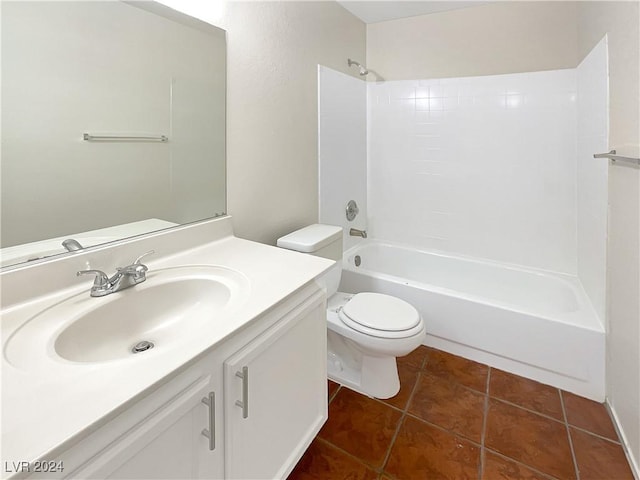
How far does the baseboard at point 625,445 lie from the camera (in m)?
1.29

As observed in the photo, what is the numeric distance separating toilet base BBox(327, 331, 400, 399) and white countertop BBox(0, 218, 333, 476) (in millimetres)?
800

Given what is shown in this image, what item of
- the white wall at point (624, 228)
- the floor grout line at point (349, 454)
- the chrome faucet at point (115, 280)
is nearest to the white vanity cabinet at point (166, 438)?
the chrome faucet at point (115, 280)

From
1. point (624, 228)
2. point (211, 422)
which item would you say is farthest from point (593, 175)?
point (211, 422)

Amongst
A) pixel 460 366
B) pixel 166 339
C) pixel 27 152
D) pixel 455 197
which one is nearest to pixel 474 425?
pixel 460 366

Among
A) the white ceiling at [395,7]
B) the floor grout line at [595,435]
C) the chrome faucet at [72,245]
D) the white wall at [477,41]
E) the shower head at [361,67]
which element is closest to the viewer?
the chrome faucet at [72,245]

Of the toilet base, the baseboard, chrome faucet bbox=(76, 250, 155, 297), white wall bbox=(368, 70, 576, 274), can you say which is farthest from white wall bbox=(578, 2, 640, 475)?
chrome faucet bbox=(76, 250, 155, 297)

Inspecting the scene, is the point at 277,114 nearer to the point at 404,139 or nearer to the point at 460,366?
the point at 404,139

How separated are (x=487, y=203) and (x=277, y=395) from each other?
215 cm

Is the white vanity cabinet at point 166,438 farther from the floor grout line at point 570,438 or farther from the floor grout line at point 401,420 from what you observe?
the floor grout line at point 570,438

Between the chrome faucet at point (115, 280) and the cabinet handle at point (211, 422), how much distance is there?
48 centimetres

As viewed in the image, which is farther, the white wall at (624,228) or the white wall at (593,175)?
the white wall at (593,175)

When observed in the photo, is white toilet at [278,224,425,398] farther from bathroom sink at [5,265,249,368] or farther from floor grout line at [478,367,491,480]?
bathroom sink at [5,265,249,368]

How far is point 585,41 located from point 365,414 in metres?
2.40

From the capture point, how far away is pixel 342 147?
2.53 metres
